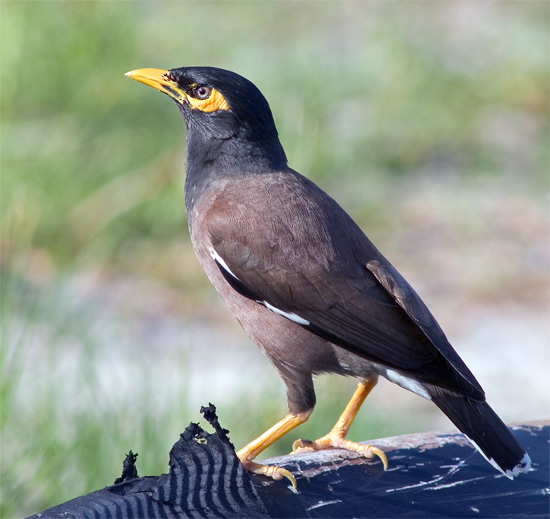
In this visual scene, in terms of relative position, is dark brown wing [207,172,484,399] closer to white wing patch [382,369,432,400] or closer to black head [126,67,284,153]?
white wing patch [382,369,432,400]

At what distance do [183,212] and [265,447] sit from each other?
170 inches

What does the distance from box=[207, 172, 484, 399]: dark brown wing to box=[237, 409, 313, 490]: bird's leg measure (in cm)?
33

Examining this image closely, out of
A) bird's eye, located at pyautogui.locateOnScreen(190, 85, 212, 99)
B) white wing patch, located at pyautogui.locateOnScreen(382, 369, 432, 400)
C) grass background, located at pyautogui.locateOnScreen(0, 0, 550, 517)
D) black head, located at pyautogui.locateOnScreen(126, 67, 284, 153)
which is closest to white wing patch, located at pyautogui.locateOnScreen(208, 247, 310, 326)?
white wing patch, located at pyautogui.locateOnScreen(382, 369, 432, 400)

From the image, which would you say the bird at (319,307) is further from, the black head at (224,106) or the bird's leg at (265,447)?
the black head at (224,106)

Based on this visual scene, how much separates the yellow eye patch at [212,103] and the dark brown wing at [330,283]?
52cm

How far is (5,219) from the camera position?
6656 mm

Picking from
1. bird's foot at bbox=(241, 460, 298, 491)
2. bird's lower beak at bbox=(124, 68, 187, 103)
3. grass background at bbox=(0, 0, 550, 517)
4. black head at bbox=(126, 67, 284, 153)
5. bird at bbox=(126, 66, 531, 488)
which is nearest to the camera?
bird's foot at bbox=(241, 460, 298, 491)

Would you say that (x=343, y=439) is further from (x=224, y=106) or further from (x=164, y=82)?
(x=164, y=82)

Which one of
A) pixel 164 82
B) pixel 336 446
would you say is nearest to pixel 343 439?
pixel 336 446

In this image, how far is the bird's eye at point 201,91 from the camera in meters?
3.65

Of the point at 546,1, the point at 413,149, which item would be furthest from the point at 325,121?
the point at 546,1

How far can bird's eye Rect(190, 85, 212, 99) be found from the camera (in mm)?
3648

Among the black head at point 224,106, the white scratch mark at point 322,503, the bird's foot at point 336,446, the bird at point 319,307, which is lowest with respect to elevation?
the white scratch mark at point 322,503

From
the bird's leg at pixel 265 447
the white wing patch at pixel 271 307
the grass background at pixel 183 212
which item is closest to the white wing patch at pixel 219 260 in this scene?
the white wing patch at pixel 271 307
